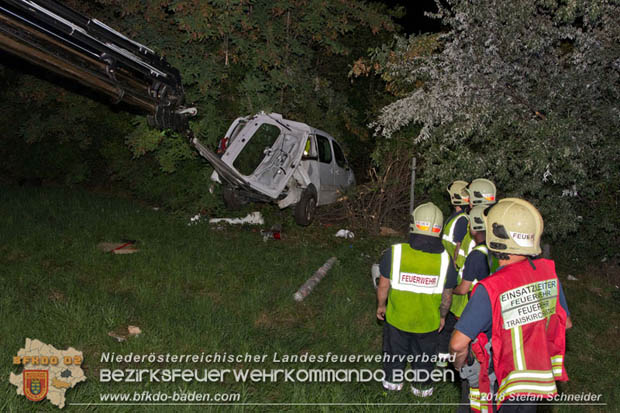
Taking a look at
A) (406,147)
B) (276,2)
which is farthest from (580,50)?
(276,2)

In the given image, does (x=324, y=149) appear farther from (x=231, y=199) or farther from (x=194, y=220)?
(x=194, y=220)

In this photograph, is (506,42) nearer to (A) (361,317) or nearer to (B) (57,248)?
(A) (361,317)

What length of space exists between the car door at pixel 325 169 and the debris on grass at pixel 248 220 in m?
1.46

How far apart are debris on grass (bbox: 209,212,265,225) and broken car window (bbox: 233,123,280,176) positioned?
137 cm

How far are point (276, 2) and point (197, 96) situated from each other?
2.84 m

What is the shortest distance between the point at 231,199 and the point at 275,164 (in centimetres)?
121

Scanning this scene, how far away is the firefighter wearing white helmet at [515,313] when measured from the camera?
276cm

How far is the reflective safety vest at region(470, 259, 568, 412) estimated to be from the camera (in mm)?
2756

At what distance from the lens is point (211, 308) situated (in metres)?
5.98

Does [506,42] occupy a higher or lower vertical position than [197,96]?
higher

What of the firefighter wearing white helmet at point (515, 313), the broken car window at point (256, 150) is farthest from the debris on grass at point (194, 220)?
the firefighter wearing white helmet at point (515, 313)

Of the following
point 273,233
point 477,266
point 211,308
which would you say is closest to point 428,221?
point 477,266

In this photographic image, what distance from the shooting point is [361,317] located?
20.6ft

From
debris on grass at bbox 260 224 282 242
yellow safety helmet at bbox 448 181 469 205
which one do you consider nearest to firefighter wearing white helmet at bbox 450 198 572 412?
yellow safety helmet at bbox 448 181 469 205
